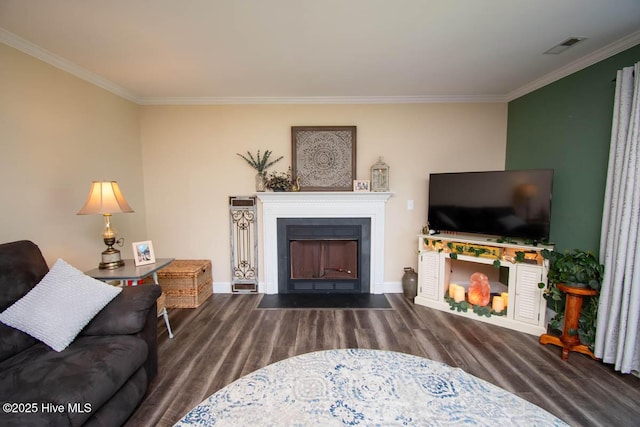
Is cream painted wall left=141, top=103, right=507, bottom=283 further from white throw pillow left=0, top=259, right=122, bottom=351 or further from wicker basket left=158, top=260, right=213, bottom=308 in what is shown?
white throw pillow left=0, top=259, right=122, bottom=351

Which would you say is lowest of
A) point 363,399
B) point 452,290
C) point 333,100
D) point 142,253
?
point 452,290

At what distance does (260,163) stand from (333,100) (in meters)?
1.22

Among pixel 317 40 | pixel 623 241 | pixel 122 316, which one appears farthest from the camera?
pixel 317 40

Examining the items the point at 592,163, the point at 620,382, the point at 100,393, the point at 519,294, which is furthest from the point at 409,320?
the point at 100,393

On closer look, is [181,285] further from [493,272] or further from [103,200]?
[493,272]

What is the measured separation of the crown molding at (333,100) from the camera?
3320mm

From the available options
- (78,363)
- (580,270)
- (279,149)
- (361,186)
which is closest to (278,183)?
(279,149)

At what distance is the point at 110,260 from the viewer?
2.37 metres

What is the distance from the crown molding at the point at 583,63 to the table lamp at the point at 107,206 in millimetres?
4247

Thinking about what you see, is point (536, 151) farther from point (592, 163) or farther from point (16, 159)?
point (16, 159)

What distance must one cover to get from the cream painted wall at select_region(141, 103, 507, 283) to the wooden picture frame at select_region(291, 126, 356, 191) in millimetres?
98

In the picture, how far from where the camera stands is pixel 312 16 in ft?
5.81

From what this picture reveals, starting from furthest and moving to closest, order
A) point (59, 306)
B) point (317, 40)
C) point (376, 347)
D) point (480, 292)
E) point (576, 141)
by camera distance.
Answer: point (480, 292)
point (576, 141)
point (376, 347)
point (317, 40)
point (59, 306)

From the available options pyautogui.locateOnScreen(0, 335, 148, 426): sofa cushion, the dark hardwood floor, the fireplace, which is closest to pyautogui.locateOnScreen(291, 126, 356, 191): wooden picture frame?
the fireplace
